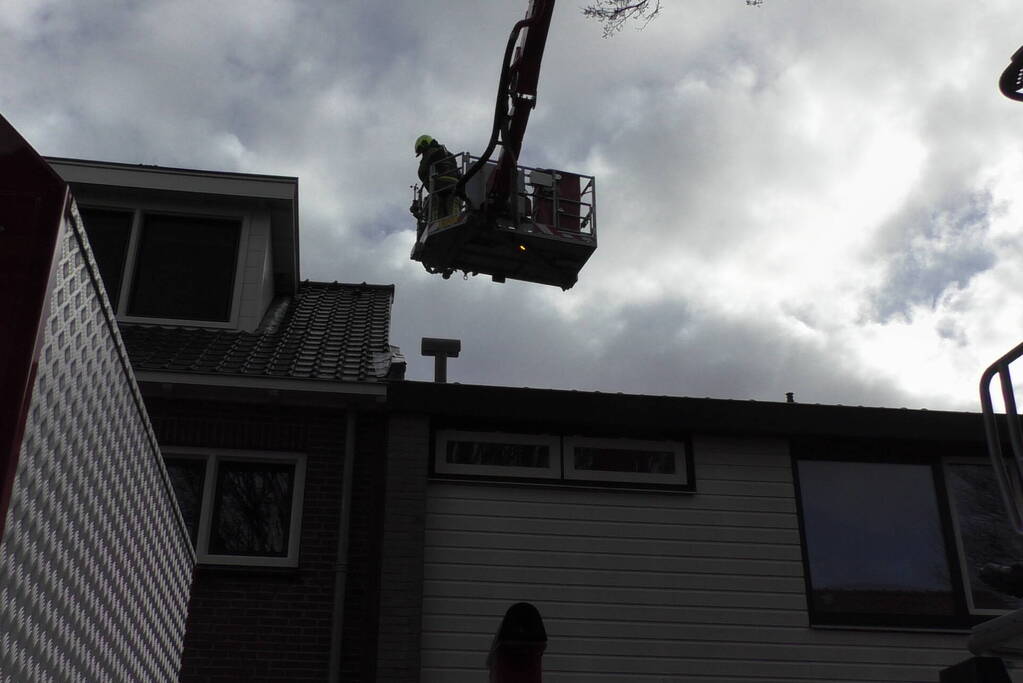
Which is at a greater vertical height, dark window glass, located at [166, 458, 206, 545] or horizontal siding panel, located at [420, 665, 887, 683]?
dark window glass, located at [166, 458, 206, 545]

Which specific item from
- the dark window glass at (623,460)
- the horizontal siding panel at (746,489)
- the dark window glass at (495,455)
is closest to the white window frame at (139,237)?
the dark window glass at (495,455)

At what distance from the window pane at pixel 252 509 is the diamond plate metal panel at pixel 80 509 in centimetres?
681

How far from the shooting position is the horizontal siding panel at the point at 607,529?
32.6 feet

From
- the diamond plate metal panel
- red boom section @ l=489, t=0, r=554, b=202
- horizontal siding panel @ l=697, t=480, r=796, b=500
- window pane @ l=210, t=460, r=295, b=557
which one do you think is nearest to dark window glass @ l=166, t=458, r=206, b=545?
window pane @ l=210, t=460, r=295, b=557

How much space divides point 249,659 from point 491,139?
7610 millimetres

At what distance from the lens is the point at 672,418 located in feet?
34.4

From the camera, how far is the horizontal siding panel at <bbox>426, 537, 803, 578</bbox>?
9.83 meters

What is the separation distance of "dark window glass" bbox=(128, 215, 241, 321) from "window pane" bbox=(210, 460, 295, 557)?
2756mm

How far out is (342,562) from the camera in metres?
9.58

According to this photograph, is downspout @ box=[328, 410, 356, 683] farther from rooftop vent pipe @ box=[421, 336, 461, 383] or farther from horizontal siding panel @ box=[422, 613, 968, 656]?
rooftop vent pipe @ box=[421, 336, 461, 383]

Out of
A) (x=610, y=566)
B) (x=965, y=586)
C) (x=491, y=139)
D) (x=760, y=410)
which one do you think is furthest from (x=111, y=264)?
(x=965, y=586)

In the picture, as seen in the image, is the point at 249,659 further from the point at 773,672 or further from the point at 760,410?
the point at 760,410

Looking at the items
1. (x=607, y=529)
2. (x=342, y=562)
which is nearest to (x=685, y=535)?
(x=607, y=529)

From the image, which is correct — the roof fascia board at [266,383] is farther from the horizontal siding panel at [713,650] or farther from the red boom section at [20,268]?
the red boom section at [20,268]
